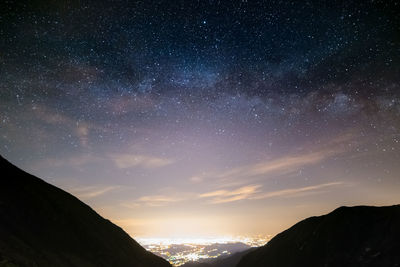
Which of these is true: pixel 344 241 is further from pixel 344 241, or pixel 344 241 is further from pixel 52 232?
pixel 52 232

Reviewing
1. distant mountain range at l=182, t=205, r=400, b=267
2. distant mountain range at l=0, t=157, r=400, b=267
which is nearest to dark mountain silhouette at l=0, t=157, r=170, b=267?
distant mountain range at l=0, t=157, r=400, b=267

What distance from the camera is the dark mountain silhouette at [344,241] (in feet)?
169

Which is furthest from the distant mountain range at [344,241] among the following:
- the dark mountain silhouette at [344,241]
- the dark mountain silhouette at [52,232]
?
the dark mountain silhouette at [52,232]

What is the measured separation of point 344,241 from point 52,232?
69524 mm

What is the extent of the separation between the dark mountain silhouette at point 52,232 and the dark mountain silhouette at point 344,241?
44.5m

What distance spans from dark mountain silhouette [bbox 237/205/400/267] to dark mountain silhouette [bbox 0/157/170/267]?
146 ft

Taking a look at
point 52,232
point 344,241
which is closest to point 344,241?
point 344,241

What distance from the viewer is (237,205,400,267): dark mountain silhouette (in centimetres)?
5141

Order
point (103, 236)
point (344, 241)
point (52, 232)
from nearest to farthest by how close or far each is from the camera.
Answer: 1. point (52, 232)
2. point (344, 241)
3. point (103, 236)

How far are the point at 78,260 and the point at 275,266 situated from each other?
176 feet

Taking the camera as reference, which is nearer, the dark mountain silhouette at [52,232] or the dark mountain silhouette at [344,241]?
the dark mountain silhouette at [52,232]

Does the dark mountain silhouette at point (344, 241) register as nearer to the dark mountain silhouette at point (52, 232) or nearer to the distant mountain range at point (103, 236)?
the distant mountain range at point (103, 236)

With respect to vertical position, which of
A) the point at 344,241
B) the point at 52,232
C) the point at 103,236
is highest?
the point at 52,232

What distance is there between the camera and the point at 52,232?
2297 inches
